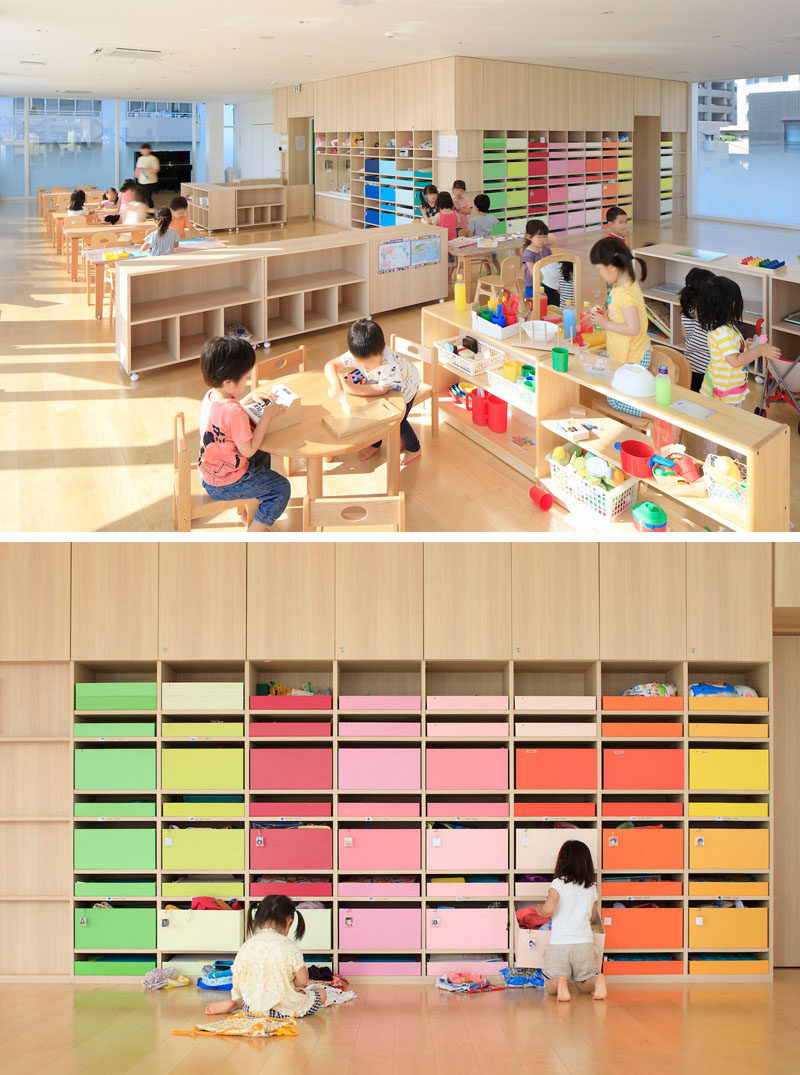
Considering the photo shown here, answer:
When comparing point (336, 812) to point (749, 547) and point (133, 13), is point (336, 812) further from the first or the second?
point (133, 13)

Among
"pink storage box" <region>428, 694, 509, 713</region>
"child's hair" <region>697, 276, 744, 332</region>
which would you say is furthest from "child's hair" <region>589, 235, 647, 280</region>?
"pink storage box" <region>428, 694, 509, 713</region>

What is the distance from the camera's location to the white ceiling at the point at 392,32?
28.4ft

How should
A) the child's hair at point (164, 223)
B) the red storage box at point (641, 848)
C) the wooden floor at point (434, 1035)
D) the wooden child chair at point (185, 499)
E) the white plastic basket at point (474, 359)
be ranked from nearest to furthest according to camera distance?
the wooden floor at point (434, 1035)
the wooden child chair at point (185, 499)
the red storage box at point (641, 848)
the white plastic basket at point (474, 359)
the child's hair at point (164, 223)

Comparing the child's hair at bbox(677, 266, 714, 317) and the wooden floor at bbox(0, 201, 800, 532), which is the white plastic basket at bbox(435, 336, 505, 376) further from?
the child's hair at bbox(677, 266, 714, 317)

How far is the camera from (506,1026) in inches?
180

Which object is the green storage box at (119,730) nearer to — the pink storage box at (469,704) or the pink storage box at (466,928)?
the pink storage box at (469,704)

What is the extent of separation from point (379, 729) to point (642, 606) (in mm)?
1478

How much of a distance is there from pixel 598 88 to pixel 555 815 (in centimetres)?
1223

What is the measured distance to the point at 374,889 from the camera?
5.11m

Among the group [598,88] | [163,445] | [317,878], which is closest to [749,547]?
[317,878]

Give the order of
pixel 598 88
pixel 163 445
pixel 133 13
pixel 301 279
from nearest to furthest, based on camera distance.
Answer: pixel 163 445 → pixel 301 279 → pixel 133 13 → pixel 598 88

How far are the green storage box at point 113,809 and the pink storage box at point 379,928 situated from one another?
112 cm

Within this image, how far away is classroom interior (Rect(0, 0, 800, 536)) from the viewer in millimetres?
4992

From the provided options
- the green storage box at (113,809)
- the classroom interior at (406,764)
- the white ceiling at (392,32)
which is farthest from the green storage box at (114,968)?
the white ceiling at (392,32)
